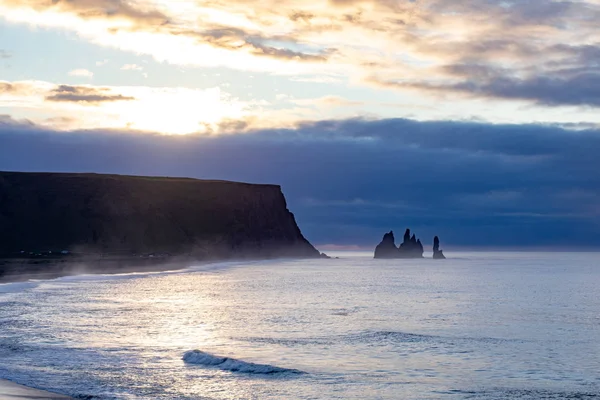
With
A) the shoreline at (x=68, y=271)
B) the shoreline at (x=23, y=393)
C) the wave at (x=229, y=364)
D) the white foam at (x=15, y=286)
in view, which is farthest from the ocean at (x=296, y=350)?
the shoreline at (x=68, y=271)

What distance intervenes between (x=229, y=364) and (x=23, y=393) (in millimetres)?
8528

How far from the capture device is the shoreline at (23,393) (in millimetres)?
20109

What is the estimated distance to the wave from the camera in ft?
85.3

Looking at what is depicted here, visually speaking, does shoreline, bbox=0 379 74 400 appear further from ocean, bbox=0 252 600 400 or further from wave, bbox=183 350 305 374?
wave, bbox=183 350 305 374

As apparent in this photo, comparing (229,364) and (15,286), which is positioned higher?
(229,364)

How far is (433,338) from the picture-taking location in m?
36.2

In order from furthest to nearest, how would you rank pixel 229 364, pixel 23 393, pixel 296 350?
pixel 296 350
pixel 229 364
pixel 23 393

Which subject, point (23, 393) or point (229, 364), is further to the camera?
point (229, 364)

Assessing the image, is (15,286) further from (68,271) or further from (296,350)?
(296,350)

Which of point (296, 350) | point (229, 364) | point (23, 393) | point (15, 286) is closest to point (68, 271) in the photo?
point (15, 286)

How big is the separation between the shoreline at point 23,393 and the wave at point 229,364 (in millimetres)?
7233

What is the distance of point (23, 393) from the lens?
2081 centimetres

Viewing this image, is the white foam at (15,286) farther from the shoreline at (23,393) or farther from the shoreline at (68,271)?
the shoreline at (23,393)

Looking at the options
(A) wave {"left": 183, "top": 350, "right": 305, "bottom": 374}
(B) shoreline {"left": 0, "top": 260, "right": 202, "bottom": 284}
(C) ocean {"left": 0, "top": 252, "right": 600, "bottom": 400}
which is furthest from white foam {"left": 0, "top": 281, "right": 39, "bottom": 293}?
(A) wave {"left": 183, "top": 350, "right": 305, "bottom": 374}
